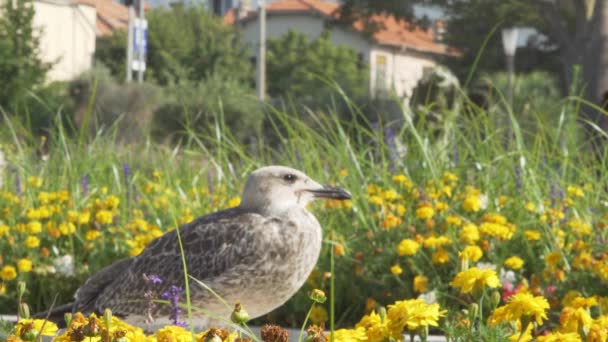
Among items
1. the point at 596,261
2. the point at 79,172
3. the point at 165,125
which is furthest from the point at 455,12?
the point at 596,261

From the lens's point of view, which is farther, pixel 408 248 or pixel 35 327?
pixel 408 248

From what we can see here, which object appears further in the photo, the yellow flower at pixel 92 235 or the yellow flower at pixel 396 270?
the yellow flower at pixel 92 235

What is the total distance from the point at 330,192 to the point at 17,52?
2983 centimetres

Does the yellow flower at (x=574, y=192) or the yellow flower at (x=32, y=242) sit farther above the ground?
the yellow flower at (x=574, y=192)

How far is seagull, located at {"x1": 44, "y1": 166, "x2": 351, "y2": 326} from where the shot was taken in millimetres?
3449

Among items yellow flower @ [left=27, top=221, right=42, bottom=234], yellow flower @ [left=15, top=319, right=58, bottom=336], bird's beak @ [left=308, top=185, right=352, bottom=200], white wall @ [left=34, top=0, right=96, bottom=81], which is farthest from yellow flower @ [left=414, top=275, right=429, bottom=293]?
white wall @ [left=34, top=0, right=96, bottom=81]

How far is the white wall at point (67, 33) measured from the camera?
43309 mm

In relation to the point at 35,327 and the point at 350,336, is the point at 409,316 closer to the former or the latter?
the point at 350,336

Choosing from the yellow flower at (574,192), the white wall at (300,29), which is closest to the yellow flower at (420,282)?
the yellow flower at (574,192)

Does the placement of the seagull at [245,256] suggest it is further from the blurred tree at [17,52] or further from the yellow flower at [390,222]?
the blurred tree at [17,52]

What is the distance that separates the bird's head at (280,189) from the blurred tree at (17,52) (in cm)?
2759

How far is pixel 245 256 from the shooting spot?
351 cm

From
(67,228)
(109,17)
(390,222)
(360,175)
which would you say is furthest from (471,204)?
(109,17)

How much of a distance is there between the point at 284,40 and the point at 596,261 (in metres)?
51.0
